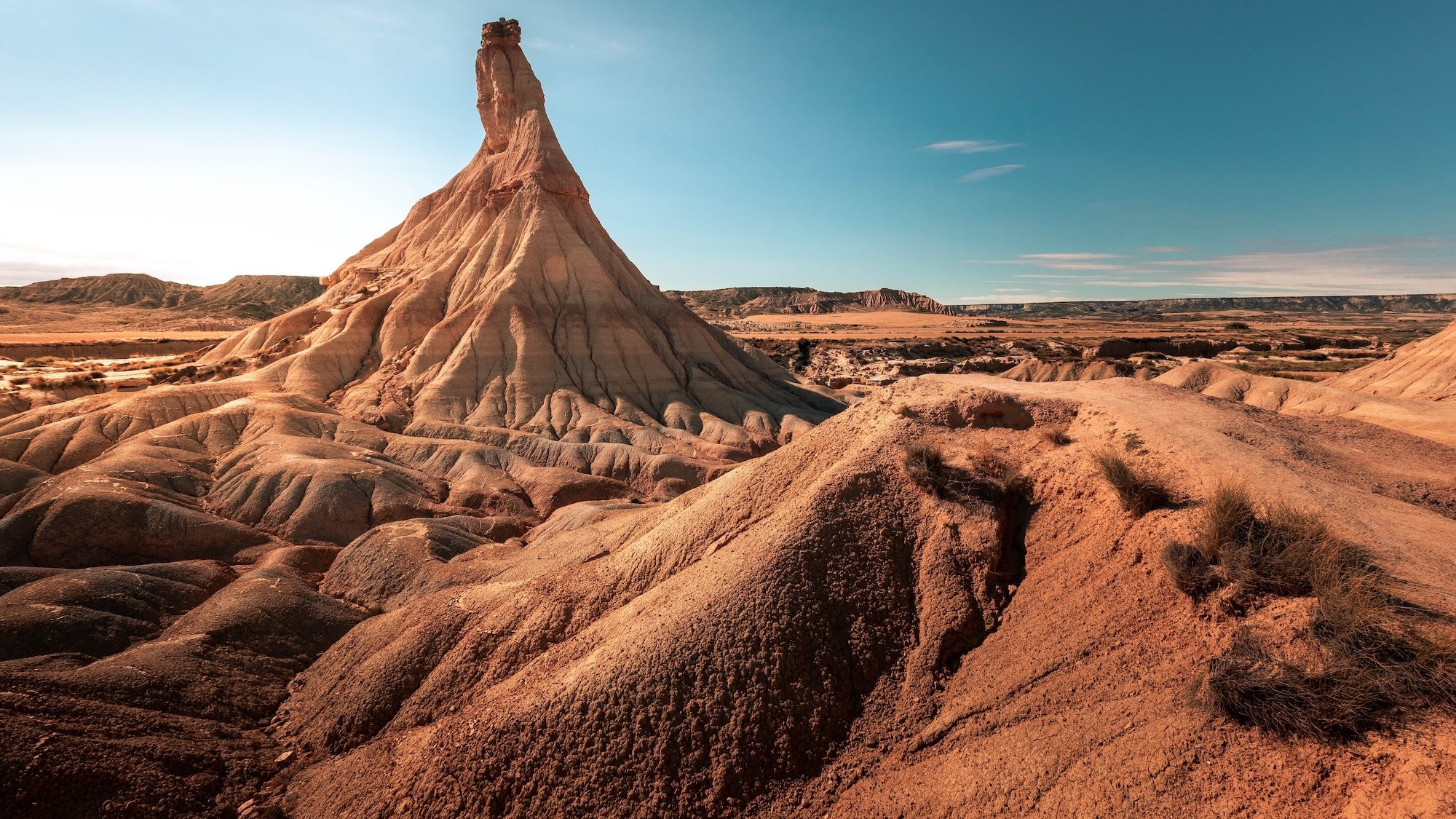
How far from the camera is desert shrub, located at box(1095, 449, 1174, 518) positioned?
328 inches

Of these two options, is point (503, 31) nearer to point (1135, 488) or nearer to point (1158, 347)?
point (1135, 488)

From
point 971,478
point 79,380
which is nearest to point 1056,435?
point 971,478

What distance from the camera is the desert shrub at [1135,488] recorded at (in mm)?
8336

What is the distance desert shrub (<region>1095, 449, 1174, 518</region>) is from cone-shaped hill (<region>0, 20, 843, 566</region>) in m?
21.7

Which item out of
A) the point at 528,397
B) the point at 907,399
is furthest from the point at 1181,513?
→ the point at 528,397

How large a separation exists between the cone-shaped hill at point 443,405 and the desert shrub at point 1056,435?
2047cm

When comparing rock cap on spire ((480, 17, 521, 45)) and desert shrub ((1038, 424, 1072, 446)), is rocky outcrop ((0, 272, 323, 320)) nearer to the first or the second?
rock cap on spire ((480, 17, 521, 45))

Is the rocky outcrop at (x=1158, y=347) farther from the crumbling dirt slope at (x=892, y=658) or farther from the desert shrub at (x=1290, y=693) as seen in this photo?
the desert shrub at (x=1290, y=693)

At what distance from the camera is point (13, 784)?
8.74 metres

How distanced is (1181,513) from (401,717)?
12.5 m

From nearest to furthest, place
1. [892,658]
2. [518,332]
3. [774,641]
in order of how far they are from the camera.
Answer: [892,658], [774,641], [518,332]

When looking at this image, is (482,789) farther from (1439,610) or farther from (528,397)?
(528,397)

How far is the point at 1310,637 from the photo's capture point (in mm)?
5988

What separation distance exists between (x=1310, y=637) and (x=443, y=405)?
3908 cm
